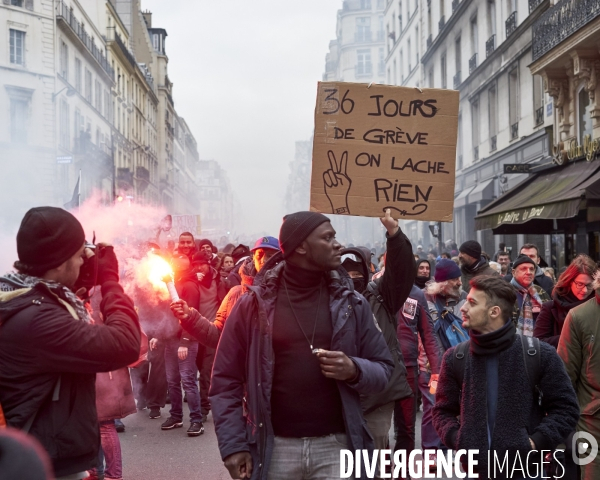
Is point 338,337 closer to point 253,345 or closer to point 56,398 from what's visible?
point 253,345

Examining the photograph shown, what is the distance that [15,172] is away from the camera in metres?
29.7

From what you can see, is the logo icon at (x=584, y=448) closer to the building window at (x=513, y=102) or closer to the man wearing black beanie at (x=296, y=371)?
the man wearing black beanie at (x=296, y=371)

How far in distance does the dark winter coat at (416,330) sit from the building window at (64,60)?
37.0 m

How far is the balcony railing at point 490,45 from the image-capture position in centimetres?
2425

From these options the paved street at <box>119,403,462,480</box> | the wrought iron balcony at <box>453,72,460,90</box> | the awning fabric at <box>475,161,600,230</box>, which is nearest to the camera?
the paved street at <box>119,403,462,480</box>

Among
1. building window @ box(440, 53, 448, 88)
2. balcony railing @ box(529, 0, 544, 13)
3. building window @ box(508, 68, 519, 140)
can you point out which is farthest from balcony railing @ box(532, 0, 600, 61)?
building window @ box(440, 53, 448, 88)

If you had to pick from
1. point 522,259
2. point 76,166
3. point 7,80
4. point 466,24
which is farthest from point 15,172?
point 522,259

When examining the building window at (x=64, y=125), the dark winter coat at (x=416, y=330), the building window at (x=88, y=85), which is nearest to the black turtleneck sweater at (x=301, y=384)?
the dark winter coat at (x=416, y=330)

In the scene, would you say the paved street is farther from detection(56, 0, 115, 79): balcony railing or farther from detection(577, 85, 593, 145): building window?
detection(56, 0, 115, 79): balcony railing

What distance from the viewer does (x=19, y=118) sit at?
36.2m

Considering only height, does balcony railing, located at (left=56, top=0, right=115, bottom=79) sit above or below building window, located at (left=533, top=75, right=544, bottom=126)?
above

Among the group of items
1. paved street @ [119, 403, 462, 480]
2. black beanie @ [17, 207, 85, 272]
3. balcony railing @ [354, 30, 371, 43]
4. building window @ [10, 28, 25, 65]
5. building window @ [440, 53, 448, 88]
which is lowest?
paved street @ [119, 403, 462, 480]

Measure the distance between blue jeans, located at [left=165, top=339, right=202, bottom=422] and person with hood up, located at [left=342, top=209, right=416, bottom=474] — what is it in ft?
11.9

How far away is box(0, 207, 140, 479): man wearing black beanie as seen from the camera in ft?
9.07
